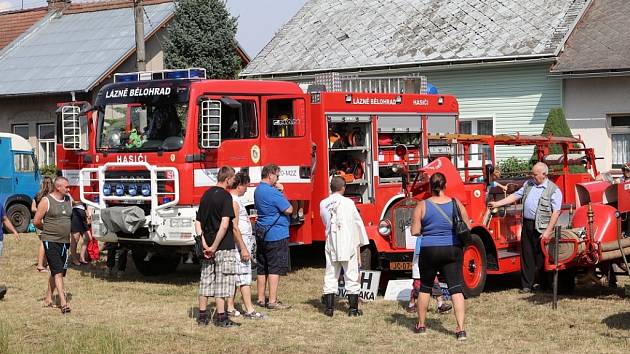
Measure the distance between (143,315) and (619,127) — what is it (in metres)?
15.2

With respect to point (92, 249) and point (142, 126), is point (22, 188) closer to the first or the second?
point (92, 249)

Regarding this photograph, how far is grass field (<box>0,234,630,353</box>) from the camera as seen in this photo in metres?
9.85

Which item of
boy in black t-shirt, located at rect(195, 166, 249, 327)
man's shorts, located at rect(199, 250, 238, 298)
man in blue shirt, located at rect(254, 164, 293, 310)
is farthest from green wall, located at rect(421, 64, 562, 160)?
man's shorts, located at rect(199, 250, 238, 298)

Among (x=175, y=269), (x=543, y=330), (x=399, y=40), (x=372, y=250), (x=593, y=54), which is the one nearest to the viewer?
(x=543, y=330)

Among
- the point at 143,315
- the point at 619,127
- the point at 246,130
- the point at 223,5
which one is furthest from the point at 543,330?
the point at 223,5

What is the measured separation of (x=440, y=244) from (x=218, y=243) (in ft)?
7.98

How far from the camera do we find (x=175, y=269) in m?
16.2

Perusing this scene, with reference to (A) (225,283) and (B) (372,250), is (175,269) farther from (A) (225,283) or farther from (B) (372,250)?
(A) (225,283)

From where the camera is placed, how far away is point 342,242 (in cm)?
1138

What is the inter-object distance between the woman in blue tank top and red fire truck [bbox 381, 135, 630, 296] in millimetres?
2391

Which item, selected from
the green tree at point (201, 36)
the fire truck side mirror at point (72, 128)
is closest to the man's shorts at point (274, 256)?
the fire truck side mirror at point (72, 128)

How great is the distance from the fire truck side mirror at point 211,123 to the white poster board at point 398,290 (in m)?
3.16

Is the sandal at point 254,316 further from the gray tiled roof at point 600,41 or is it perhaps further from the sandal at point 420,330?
the gray tiled roof at point 600,41

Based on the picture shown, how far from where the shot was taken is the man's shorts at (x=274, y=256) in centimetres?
1198
